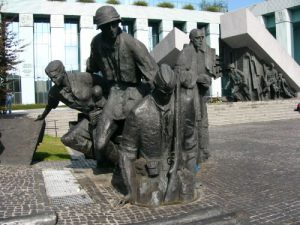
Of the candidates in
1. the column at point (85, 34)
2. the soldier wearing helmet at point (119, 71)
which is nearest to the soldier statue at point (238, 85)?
the soldier wearing helmet at point (119, 71)

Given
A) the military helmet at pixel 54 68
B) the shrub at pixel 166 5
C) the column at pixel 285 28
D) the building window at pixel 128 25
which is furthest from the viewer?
the column at pixel 285 28

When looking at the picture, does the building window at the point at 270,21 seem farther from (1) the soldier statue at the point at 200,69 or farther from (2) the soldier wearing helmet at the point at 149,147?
(2) the soldier wearing helmet at the point at 149,147

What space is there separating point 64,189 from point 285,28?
39835 millimetres

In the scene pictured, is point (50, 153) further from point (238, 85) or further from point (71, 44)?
point (71, 44)

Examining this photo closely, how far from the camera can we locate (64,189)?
5855mm

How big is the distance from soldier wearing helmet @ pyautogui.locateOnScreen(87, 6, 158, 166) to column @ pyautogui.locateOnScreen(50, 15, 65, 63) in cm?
3203

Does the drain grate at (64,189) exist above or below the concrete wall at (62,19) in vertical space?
below

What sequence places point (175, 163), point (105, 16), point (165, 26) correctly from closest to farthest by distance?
point (175, 163), point (105, 16), point (165, 26)

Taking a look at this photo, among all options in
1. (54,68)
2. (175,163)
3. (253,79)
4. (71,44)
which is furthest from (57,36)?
(175,163)

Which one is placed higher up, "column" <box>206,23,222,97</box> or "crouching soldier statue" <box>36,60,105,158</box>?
"column" <box>206,23,222,97</box>

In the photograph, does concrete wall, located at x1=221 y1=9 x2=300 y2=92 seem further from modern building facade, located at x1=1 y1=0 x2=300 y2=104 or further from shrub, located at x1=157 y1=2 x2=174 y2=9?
shrub, located at x1=157 y1=2 x2=174 y2=9

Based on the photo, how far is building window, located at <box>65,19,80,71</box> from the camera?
37.9m

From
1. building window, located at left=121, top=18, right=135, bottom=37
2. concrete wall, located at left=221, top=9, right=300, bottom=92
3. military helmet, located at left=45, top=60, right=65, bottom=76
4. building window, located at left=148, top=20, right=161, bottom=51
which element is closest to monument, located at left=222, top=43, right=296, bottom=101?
concrete wall, located at left=221, top=9, right=300, bottom=92

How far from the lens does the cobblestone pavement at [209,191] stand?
4562 millimetres
